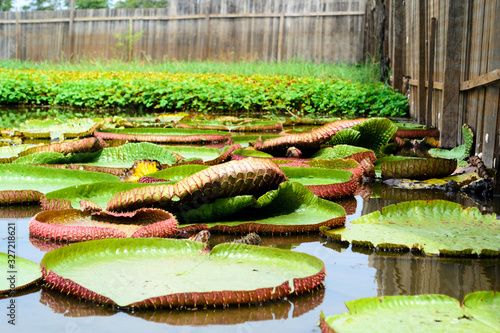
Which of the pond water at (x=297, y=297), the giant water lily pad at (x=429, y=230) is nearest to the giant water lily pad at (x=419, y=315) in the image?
the pond water at (x=297, y=297)

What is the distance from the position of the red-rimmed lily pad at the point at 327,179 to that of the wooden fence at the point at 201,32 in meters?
10.2

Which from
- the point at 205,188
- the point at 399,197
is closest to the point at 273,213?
the point at 205,188

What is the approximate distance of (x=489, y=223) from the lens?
1.54m

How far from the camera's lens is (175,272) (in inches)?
43.4

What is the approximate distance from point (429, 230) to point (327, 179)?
71 centimetres

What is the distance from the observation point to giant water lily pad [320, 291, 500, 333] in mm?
848

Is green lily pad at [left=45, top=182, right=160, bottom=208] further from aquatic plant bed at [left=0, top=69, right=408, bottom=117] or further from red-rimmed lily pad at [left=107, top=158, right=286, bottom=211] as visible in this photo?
aquatic plant bed at [left=0, top=69, right=408, bottom=117]

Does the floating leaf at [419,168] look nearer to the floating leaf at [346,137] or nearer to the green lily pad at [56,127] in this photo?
the floating leaf at [346,137]

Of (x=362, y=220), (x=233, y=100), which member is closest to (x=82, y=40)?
(x=233, y=100)

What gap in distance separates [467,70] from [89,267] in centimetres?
259

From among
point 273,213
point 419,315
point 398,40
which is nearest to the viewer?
point 419,315

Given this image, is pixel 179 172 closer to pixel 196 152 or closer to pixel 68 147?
pixel 68 147

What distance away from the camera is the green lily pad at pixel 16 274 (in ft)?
3.47

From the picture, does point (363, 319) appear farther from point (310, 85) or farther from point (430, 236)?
point (310, 85)
